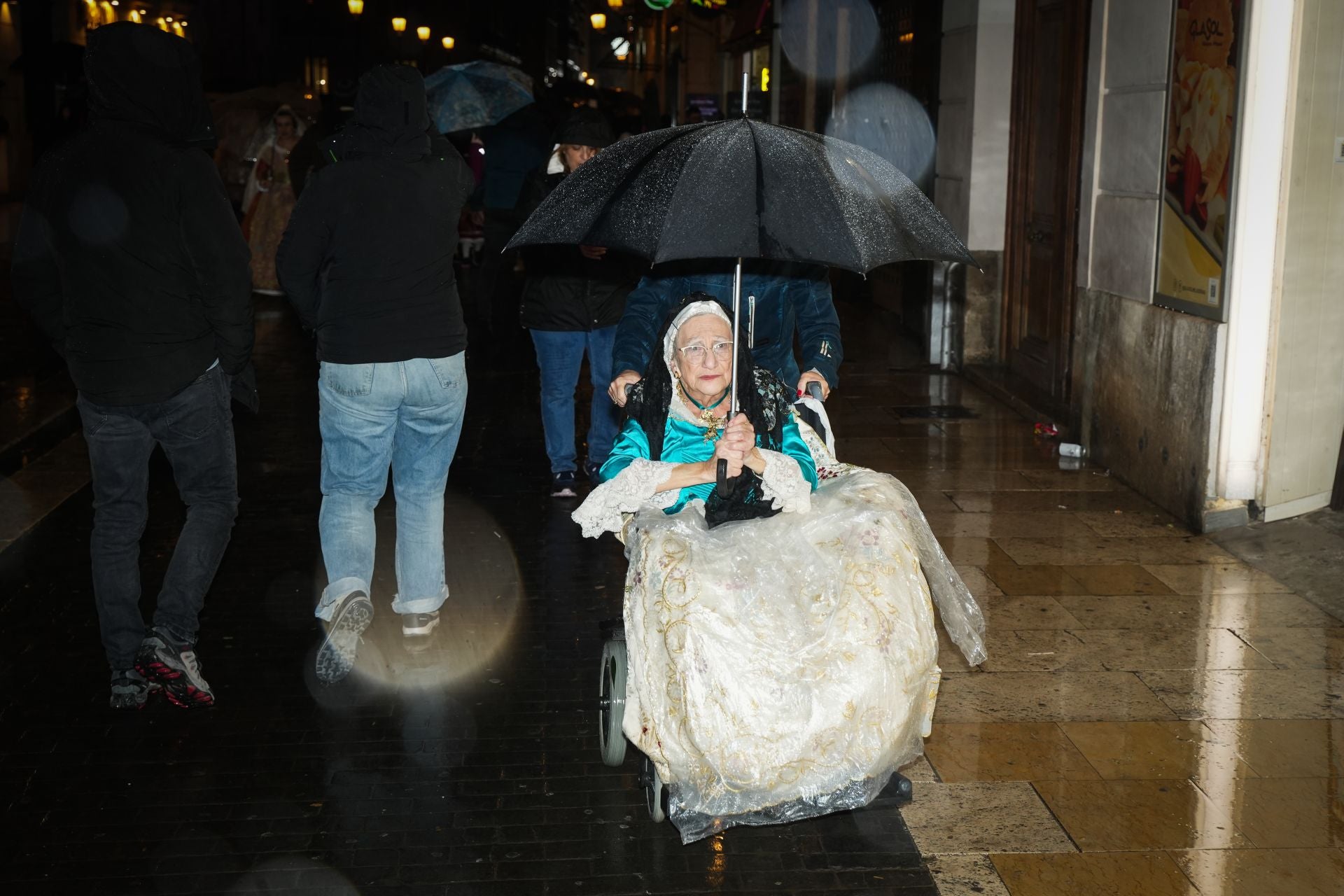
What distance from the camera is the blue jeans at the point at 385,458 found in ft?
16.7

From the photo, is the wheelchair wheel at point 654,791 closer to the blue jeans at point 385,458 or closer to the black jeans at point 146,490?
the blue jeans at point 385,458

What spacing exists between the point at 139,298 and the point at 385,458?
108 cm

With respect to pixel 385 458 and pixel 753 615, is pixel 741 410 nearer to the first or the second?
pixel 753 615

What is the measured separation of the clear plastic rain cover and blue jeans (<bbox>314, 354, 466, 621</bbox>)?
1479mm

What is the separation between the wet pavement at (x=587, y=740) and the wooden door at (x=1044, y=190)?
3122 mm

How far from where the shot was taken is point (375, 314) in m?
5.01

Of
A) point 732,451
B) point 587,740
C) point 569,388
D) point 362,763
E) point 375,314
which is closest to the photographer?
point 732,451

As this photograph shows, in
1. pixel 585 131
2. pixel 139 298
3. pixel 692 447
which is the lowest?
pixel 692 447

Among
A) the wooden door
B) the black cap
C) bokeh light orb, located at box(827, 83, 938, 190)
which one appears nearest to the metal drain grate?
the wooden door

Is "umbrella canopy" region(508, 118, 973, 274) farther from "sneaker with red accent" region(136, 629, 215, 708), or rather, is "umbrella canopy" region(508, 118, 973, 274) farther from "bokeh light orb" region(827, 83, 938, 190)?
"bokeh light orb" region(827, 83, 938, 190)

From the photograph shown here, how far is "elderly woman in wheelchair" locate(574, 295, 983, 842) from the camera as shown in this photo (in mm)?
3740

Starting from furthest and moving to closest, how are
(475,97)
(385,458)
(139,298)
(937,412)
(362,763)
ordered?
(475,97) → (937,412) → (385,458) → (139,298) → (362,763)

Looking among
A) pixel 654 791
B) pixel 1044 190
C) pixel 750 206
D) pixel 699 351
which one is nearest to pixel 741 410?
pixel 699 351

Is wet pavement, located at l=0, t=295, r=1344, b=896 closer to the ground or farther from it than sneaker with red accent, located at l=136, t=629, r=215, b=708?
closer to the ground
